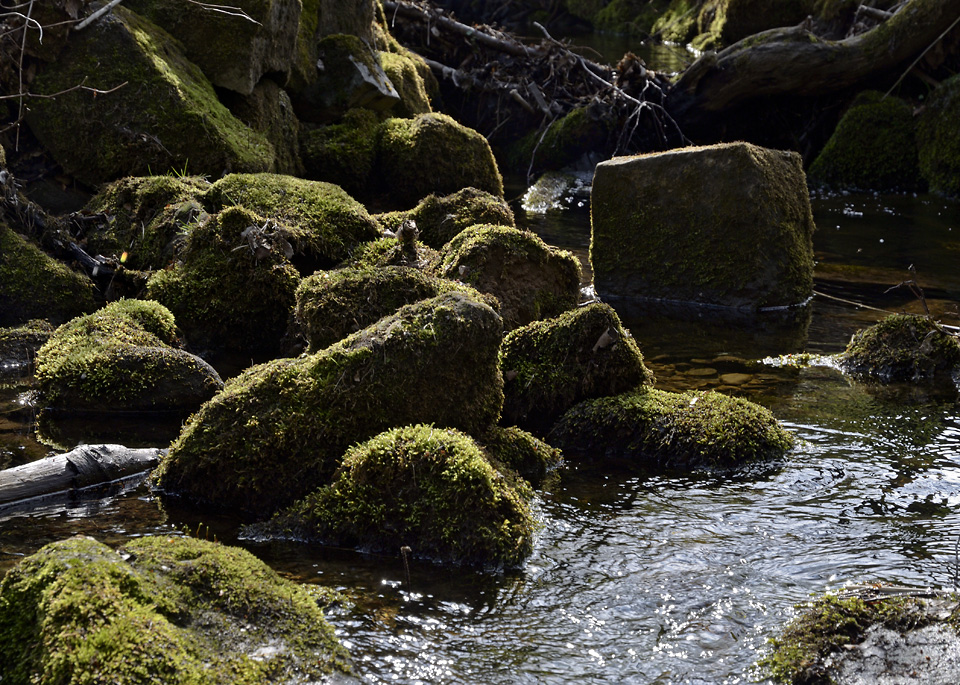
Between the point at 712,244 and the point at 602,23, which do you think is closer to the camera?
the point at 712,244

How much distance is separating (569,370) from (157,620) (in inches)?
138

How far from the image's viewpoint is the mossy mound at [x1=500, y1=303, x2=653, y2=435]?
6.15 m

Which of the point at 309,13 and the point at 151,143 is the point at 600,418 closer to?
the point at 151,143

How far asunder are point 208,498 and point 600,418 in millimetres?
2467

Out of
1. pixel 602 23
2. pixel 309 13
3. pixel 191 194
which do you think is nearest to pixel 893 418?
pixel 191 194

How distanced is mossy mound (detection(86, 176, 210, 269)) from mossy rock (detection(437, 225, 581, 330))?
2403 millimetres

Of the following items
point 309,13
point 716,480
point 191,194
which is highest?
point 309,13

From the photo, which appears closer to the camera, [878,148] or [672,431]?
[672,431]

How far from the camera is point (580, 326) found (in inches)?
245

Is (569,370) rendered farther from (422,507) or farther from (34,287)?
(34,287)

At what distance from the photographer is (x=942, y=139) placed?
46.3 feet

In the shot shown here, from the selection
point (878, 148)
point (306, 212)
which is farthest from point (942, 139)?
point (306, 212)

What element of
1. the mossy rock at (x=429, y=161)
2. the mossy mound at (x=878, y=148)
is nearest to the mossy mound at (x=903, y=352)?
the mossy rock at (x=429, y=161)

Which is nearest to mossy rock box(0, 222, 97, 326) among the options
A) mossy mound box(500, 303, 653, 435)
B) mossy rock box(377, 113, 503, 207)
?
mossy mound box(500, 303, 653, 435)
